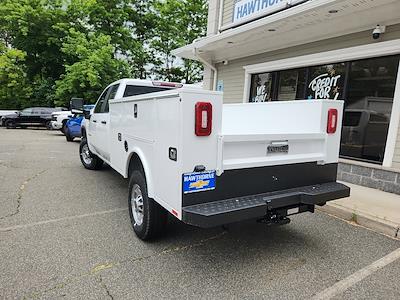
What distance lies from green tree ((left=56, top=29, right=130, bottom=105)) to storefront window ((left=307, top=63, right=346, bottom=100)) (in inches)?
578

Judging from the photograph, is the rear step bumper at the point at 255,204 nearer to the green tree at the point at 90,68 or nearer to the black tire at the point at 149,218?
the black tire at the point at 149,218

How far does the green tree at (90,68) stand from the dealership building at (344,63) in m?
12.0

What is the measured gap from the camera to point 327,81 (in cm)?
700

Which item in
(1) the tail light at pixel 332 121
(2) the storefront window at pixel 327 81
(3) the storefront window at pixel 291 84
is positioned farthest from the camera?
(3) the storefront window at pixel 291 84

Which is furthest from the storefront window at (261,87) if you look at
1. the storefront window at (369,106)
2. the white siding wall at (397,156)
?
the white siding wall at (397,156)

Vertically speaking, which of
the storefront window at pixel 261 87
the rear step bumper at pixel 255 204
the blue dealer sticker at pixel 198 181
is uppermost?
the storefront window at pixel 261 87

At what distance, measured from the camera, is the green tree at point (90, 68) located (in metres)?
18.8

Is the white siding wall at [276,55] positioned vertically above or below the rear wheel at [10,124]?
above

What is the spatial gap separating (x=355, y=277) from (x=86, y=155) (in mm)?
6485

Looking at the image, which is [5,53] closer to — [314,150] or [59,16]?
[59,16]

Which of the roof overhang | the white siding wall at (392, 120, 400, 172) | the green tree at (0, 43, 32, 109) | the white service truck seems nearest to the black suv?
the green tree at (0, 43, 32, 109)

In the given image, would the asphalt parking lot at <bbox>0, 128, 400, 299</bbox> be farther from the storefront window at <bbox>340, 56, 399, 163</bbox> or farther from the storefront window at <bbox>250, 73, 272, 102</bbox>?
the storefront window at <bbox>250, 73, 272, 102</bbox>

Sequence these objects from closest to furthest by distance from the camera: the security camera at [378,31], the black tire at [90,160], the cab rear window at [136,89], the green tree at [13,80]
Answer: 1. the cab rear window at [136,89]
2. the security camera at [378,31]
3. the black tire at [90,160]
4. the green tree at [13,80]

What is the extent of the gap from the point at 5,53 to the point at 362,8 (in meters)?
26.6
